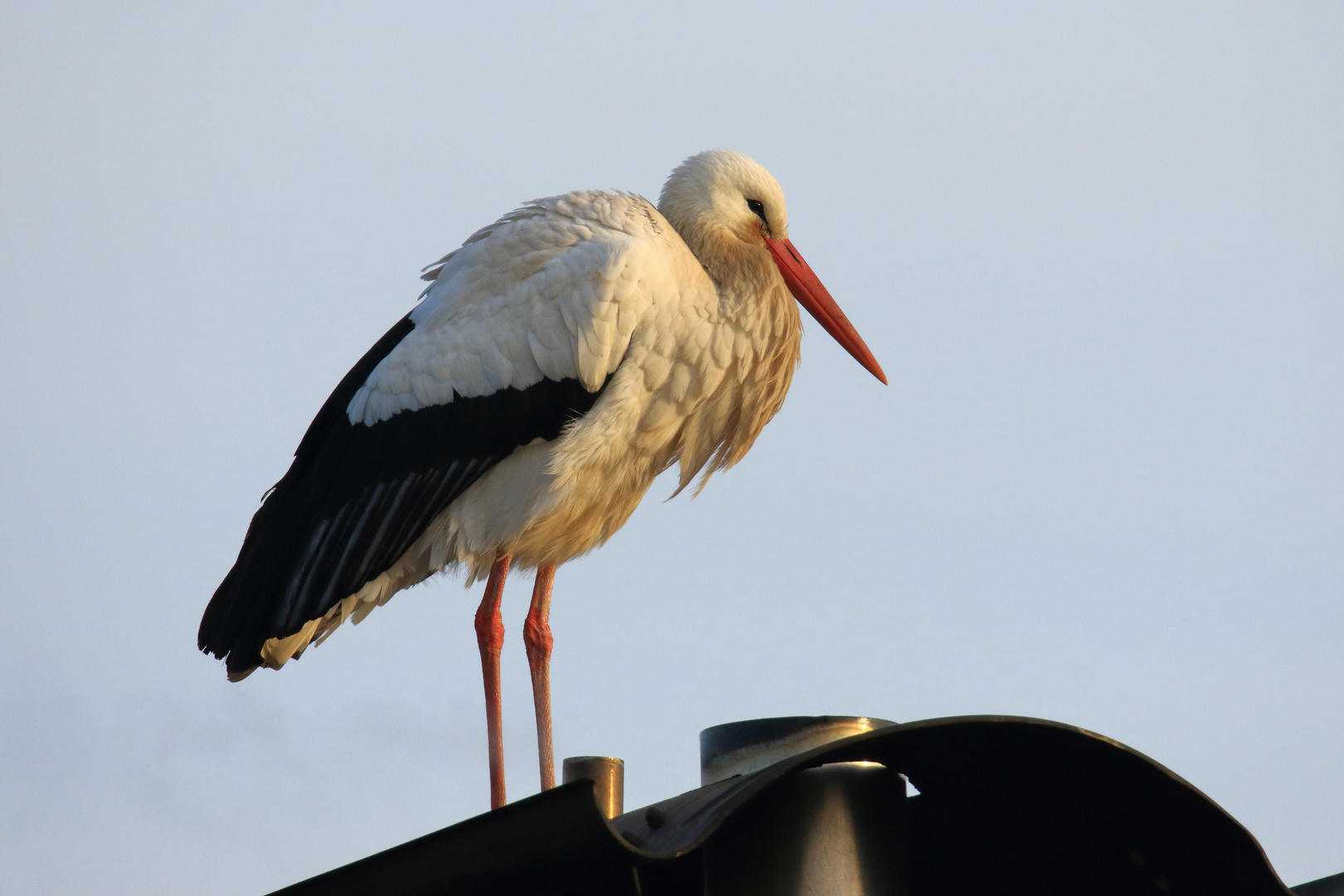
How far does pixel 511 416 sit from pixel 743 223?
54.7 inches

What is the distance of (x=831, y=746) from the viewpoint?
2736mm

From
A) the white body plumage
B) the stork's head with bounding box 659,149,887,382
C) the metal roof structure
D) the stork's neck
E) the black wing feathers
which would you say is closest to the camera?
the metal roof structure

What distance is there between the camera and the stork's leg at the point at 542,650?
5.77 metres

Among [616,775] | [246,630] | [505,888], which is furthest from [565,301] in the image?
[505,888]

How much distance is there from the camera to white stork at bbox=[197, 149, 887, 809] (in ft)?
17.7

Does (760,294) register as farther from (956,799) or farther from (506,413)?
(956,799)

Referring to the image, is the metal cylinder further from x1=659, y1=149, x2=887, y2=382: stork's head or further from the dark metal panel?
x1=659, y1=149, x2=887, y2=382: stork's head

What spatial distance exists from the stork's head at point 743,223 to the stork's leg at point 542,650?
148 cm

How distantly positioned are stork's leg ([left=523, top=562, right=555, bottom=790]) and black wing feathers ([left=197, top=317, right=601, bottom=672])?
2.45ft

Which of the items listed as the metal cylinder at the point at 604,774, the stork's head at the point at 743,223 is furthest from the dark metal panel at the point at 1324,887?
the stork's head at the point at 743,223

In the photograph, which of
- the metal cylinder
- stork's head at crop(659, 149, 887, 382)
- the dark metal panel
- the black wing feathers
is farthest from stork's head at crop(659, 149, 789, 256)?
the dark metal panel

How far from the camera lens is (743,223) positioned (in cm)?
622

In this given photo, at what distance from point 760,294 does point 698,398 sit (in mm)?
543

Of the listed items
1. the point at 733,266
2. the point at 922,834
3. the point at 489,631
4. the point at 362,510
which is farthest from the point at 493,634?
the point at 922,834
